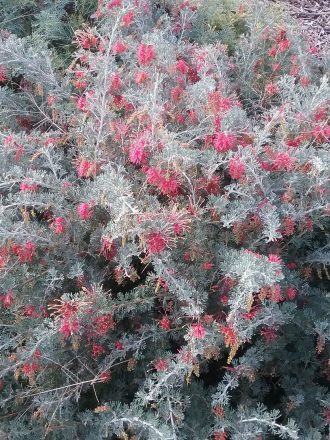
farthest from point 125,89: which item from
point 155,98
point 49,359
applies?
point 49,359

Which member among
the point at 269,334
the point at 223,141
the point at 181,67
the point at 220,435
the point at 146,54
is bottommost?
the point at 220,435

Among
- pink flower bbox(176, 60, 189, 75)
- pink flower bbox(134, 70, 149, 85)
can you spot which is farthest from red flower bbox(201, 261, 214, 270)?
pink flower bbox(176, 60, 189, 75)

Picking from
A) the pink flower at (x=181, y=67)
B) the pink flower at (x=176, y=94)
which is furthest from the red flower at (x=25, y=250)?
the pink flower at (x=181, y=67)

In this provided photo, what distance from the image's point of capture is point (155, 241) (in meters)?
1.64

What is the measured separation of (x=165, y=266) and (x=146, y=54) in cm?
93

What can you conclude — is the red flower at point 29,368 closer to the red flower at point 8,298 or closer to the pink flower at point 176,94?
the red flower at point 8,298

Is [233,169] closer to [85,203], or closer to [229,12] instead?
[85,203]

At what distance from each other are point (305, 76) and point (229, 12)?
94 cm

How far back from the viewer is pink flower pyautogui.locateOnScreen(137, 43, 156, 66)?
83.4 inches

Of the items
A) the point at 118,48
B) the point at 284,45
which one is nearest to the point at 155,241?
the point at 118,48

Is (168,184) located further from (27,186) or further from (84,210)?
(27,186)

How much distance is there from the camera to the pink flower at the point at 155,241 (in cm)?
164

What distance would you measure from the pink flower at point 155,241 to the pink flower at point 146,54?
0.86 metres

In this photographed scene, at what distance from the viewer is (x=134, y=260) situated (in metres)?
2.13
